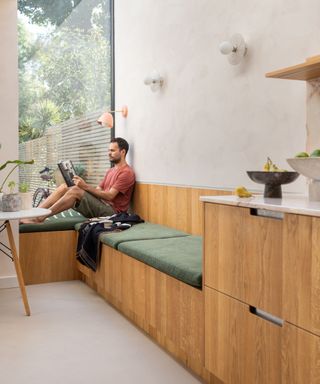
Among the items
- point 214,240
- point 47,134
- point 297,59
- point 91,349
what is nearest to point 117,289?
point 91,349

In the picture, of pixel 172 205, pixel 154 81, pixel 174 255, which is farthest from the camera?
pixel 154 81

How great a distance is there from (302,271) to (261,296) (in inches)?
10.7

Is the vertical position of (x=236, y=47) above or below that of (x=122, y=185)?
above

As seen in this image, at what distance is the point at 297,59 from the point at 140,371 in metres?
1.85

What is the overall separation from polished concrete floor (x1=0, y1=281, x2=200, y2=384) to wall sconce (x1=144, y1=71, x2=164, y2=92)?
6.17 ft

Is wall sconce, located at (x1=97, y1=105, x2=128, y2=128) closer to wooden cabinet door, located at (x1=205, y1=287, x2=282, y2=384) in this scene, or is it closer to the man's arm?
the man's arm

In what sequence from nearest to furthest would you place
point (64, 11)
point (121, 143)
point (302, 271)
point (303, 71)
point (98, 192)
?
point (302, 271), point (303, 71), point (98, 192), point (121, 143), point (64, 11)

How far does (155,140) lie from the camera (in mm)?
4359

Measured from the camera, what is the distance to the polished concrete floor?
237 cm

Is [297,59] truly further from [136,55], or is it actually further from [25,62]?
[25,62]

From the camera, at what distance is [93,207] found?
4.45 metres

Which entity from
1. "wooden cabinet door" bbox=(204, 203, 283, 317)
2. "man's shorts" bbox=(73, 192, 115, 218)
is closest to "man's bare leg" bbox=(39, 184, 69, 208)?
"man's shorts" bbox=(73, 192, 115, 218)

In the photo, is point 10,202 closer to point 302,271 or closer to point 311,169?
point 311,169

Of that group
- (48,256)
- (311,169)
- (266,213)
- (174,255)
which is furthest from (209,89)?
(48,256)
